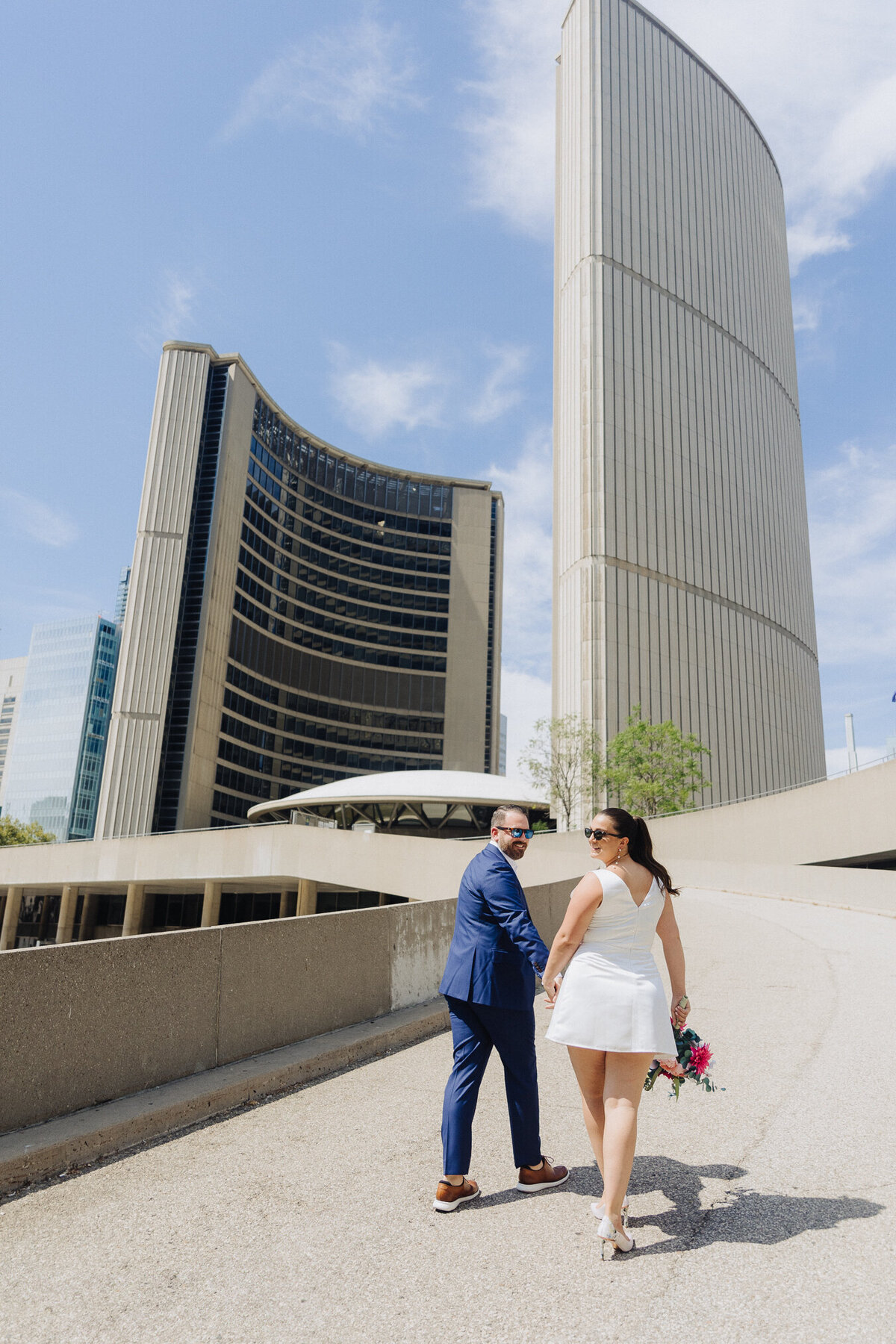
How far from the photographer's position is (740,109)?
81.6 meters

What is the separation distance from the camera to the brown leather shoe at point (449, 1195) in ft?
11.7

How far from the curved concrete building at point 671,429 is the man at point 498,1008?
52676mm

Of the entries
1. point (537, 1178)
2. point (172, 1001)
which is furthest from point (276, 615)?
point (537, 1178)

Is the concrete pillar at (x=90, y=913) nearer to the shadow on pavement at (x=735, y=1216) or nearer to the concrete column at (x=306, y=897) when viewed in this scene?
the concrete column at (x=306, y=897)

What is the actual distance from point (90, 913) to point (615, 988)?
5969cm

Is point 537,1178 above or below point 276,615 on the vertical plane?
below

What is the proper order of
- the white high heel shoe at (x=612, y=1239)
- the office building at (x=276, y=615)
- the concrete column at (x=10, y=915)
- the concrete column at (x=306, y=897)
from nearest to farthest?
the white high heel shoe at (x=612, y=1239)
the concrete column at (x=306, y=897)
the concrete column at (x=10, y=915)
the office building at (x=276, y=615)

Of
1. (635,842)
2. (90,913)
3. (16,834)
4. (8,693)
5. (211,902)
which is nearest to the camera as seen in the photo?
(635,842)

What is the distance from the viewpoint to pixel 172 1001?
17.5 feet

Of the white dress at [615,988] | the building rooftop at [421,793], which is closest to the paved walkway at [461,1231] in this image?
the white dress at [615,988]

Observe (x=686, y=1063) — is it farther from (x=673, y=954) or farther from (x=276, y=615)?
(x=276, y=615)

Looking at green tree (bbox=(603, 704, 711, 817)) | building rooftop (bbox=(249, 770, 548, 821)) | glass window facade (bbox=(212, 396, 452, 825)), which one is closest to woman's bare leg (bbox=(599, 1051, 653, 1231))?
green tree (bbox=(603, 704, 711, 817))

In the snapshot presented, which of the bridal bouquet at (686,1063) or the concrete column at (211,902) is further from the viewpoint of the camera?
the concrete column at (211,902)

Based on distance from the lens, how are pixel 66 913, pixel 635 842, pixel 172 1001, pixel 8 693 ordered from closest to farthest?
pixel 635 842
pixel 172 1001
pixel 66 913
pixel 8 693
